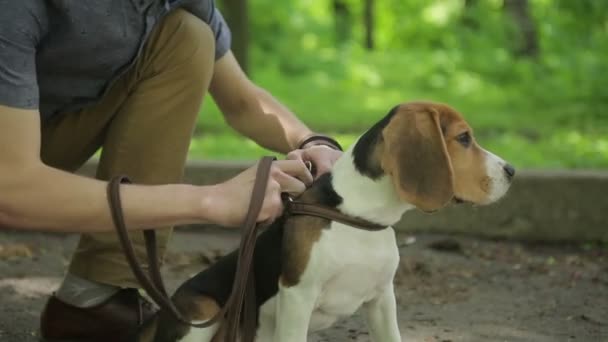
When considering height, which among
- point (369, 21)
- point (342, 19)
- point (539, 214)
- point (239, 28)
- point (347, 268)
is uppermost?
point (347, 268)

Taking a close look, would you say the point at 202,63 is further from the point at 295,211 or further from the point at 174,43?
the point at 295,211

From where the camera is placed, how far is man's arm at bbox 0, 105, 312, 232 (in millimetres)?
2758

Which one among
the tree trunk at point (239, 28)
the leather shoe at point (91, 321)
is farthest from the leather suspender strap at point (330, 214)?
the tree trunk at point (239, 28)

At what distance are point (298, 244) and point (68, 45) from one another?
978 mm

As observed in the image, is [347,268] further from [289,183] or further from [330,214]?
[289,183]

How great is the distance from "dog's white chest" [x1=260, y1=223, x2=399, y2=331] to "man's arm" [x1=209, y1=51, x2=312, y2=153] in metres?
0.80

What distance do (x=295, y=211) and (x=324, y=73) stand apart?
1126cm

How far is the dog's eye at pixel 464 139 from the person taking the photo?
2.92 m

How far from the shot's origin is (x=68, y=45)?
123 inches

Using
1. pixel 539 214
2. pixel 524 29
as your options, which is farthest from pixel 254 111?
pixel 524 29

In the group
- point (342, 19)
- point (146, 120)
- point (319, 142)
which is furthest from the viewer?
point (342, 19)

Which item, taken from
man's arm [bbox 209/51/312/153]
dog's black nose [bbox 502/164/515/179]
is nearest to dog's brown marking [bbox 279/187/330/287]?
dog's black nose [bbox 502/164/515/179]

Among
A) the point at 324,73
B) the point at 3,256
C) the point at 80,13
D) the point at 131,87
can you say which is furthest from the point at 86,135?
the point at 324,73

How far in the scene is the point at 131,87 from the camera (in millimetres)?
3650
